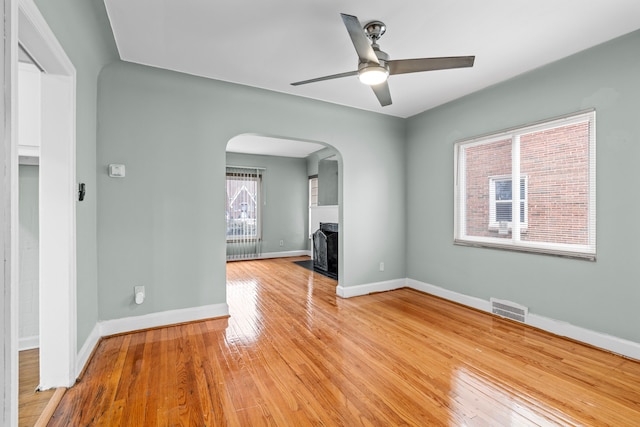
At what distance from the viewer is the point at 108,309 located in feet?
9.33

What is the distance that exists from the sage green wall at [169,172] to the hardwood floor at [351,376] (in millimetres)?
491

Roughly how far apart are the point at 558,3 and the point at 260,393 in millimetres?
3321

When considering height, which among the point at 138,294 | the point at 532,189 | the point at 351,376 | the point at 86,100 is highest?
the point at 86,100

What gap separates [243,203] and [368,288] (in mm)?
4118

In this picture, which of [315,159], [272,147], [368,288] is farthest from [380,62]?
[315,159]

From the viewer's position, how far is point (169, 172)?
3096 mm

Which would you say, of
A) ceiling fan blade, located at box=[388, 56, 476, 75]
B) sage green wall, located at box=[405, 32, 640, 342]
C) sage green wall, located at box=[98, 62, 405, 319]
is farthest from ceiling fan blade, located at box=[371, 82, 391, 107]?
sage green wall, located at box=[405, 32, 640, 342]

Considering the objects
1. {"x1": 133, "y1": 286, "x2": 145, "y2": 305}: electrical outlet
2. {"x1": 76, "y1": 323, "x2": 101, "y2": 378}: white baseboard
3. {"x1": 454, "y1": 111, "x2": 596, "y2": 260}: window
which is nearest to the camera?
{"x1": 76, "y1": 323, "x2": 101, "y2": 378}: white baseboard

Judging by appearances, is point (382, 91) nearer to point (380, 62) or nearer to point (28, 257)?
point (380, 62)

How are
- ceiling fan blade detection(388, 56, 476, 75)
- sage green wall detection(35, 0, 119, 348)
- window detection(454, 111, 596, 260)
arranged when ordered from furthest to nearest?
1. window detection(454, 111, 596, 260)
2. ceiling fan blade detection(388, 56, 476, 75)
3. sage green wall detection(35, 0, 119, 348)

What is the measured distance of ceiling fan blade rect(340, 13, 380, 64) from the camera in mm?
1732

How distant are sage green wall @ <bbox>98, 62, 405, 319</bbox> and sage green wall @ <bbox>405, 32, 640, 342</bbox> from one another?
1.94 m

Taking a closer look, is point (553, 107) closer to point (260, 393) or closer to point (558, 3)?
point (558, 3)

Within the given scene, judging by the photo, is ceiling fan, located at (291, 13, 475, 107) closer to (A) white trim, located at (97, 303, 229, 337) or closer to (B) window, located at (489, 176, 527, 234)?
(B) window, located at (489, 176, 527, 234)
